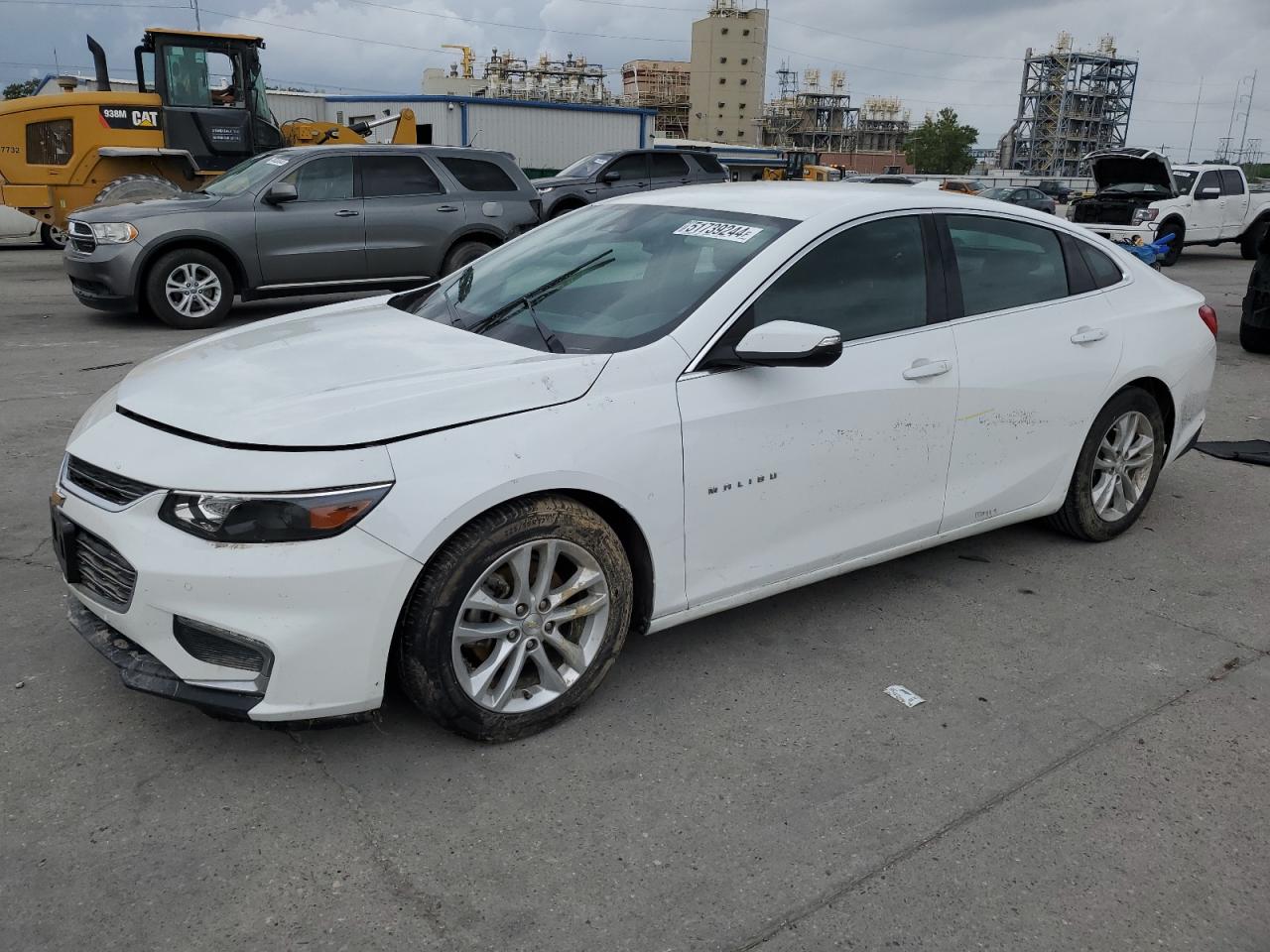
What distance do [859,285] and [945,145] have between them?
110258 millimetres

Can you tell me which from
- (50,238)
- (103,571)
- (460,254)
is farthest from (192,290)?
(50,238)

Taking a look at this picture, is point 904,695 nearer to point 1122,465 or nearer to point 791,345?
point 791,345

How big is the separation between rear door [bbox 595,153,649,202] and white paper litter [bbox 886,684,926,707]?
47.5ft

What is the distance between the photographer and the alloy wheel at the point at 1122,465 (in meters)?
4.66

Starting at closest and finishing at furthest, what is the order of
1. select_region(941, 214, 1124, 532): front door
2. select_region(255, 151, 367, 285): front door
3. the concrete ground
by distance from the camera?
the concrete ground → select_region(941, 214, 1124, 532): front door → select_region(255, 151, 367, 285): front door

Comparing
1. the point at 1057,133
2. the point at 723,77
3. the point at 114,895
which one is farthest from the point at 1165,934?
the point at 1057,133

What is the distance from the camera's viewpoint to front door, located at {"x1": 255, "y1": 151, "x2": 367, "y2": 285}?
10.4 meters

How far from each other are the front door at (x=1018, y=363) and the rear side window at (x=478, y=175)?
8.27 m

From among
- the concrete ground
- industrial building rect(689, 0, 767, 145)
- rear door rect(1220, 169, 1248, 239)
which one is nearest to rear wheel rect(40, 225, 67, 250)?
the concrete ground

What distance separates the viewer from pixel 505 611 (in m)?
2.97

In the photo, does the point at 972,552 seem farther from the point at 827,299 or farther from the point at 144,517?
the point at 144,517

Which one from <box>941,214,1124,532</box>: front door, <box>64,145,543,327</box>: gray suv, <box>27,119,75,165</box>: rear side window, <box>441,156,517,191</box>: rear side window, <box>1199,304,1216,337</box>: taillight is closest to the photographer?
<box>941,214,1124,532</box>: front door

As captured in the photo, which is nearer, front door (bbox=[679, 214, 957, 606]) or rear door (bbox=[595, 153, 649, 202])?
front door (bbox=[679, 214, 957, 606])

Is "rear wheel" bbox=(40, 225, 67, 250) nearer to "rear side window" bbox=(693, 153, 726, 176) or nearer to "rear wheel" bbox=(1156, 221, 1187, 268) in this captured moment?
"rear side window" bbox=(693, 153, 726, 176)
